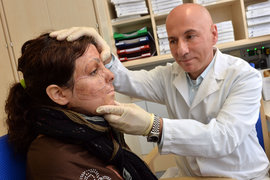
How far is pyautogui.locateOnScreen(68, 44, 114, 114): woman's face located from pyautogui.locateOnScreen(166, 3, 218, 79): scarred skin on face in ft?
1.69

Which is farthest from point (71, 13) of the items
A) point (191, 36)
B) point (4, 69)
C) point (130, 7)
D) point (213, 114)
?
point (213, 114)

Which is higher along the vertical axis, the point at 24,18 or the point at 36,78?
the point at 24,18

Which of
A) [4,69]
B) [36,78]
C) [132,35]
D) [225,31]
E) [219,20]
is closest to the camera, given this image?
[36,78]

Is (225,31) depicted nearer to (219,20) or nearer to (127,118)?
(219,20)

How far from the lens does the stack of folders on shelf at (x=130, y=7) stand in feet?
7.86

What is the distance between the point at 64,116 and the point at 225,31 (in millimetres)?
1987

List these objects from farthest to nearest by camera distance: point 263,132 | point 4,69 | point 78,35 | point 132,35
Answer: point 132,35, point 4,69, point 263,132, point 78,35

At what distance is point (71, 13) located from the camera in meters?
2.25

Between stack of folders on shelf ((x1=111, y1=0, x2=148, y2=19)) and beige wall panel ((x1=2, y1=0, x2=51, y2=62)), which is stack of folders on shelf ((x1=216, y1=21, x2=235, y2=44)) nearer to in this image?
stack of folders on shelf ((x1=111, y1=0, x2=148, y2=19))

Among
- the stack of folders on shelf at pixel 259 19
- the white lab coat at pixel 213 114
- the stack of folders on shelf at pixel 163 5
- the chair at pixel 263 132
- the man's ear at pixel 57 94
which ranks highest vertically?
the stack of folders on shelf at pixel 163 5

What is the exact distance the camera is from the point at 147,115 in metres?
0.98

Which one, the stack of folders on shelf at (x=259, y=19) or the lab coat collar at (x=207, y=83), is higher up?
the stack of folders on shelf at (x=259, y=19)

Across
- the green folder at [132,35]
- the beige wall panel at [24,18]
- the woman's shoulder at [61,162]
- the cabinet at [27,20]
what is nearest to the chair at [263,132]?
the woman's shoulder at [61,162]

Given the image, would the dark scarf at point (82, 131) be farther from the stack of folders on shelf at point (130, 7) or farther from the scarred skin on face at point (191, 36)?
the stack of folders on shelf at point (130, 7)
